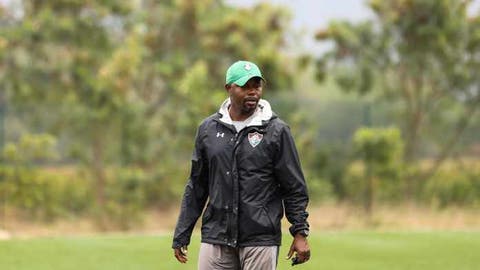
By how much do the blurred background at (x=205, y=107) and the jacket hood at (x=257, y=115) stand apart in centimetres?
1321

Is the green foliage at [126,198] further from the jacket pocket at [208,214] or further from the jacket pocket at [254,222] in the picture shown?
the jacket pocket at [254,222]

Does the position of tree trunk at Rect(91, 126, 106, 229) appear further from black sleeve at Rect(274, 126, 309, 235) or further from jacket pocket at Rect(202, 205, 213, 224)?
black sleeve at Rect(274, 126, 309, 235)

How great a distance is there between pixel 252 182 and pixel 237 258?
447mm

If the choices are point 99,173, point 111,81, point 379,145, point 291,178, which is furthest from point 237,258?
point 99,173

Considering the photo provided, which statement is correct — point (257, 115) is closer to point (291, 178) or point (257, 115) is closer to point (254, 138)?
point (254, 138)

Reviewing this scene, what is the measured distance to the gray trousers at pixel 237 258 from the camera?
18.1 ft

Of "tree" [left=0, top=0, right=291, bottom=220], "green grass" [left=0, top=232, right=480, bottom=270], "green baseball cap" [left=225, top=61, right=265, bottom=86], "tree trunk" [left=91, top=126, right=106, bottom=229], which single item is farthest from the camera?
"tree" [left=0, top=0, right=291, bottom=220]

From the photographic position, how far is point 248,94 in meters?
5.44

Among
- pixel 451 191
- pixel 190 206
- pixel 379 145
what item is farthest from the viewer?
pixel 451 191

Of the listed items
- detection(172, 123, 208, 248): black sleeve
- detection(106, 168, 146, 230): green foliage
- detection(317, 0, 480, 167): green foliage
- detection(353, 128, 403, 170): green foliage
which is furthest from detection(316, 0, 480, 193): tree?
detection(172, 123, 208, 248): black sleeve

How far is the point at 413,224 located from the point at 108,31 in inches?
257

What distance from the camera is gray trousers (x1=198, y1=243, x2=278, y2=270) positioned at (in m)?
5.52

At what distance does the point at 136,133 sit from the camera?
19500 mm

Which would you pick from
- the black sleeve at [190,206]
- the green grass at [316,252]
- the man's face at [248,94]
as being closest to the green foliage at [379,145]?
the green grass at [316,252]
